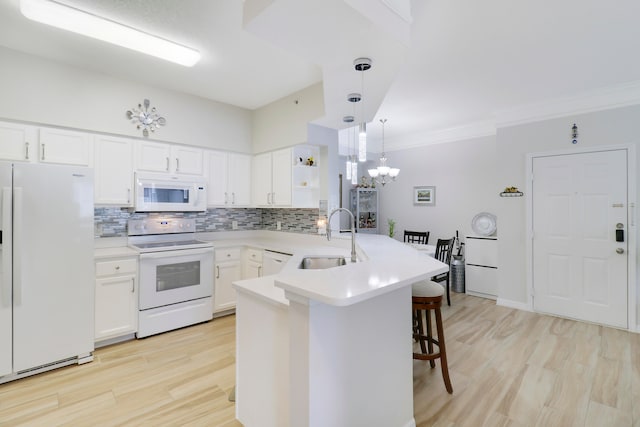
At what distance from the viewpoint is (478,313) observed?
3957 mm

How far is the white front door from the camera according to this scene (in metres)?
3.44

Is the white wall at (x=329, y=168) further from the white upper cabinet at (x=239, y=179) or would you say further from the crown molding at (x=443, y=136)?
the crown molding at (x=443, y=136)

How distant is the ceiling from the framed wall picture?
206cm

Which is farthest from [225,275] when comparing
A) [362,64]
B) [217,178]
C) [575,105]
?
[575,105]

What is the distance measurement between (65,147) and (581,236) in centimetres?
575

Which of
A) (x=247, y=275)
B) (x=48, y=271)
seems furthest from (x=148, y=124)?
(x=247, y=275)

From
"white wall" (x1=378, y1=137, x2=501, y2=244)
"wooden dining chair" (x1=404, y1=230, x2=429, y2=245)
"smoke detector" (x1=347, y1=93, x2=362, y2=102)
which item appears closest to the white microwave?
"smoke detector" (x1=347, y1=93, x2=362, y2=102)

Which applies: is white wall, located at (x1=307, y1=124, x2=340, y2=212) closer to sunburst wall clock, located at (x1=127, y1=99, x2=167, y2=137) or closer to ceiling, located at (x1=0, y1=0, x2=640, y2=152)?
ceiling, located at (x1=0, y1=0, x2=640, y2=152)

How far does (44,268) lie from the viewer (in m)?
2.48

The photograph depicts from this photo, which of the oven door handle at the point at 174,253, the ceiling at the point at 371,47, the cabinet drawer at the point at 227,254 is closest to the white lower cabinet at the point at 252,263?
the cabinet drawer at the point at 227,254

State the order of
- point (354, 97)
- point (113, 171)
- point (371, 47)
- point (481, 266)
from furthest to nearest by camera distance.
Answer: point (481, 266)
point (113, 171)
point (354, 97)
point (371, 47)

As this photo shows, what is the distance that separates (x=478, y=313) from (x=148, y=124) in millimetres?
4654

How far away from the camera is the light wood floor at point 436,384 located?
1999 millimetres

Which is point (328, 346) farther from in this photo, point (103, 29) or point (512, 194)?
point (512, 194)
